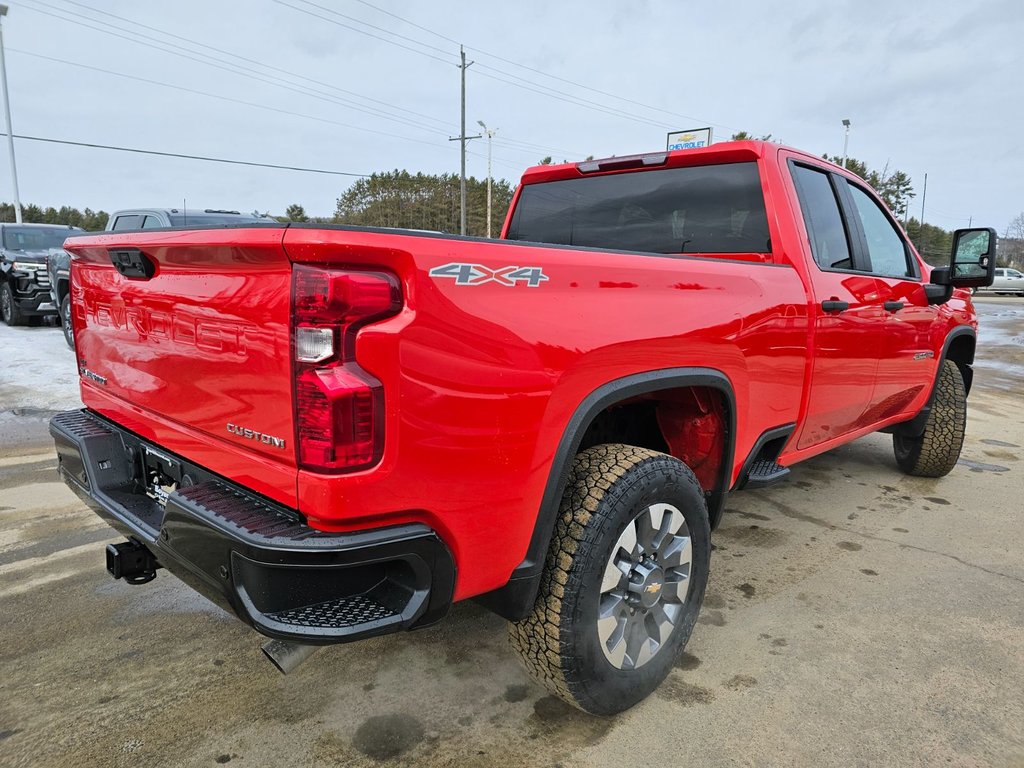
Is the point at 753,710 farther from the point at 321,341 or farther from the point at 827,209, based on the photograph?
the point at 827,209

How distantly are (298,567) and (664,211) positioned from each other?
2468 mm

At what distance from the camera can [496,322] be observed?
1.58m

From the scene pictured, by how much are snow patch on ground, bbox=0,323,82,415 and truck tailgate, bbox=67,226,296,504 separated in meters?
4.70

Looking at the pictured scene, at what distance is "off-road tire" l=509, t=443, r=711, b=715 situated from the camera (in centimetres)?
187

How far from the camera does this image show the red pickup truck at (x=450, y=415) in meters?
1.45

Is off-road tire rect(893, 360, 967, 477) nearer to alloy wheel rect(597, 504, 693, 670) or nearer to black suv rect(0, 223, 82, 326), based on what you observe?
alloy wheel rect(597, 504, 693, 670)

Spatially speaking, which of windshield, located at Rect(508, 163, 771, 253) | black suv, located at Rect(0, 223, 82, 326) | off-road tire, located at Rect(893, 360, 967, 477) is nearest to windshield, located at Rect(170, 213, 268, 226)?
black suv, located at Rect(0, 223, 82, 326)

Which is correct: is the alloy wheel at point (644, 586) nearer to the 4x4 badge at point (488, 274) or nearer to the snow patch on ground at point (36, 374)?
the 4x4 badge at point (488, 274)

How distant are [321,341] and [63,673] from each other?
1.81 m

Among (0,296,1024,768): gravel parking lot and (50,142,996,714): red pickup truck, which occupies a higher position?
(50,142,996,714): red pickup truck

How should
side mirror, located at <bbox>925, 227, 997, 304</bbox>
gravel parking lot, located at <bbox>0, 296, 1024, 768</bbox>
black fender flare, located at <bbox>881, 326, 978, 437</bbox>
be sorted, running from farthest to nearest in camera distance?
black fender flare, located at <bbox>881, 326, 978, 437</bbox>
side mirror, located at <bbox>925, 227, 997, 304</bbox>
gravel parking lot, located at <bbox>0, 296, 1024, 768</bbox>

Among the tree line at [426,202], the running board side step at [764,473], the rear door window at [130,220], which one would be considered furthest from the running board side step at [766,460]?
the tree line at [426,202]

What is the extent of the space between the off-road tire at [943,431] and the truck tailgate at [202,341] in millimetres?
4482

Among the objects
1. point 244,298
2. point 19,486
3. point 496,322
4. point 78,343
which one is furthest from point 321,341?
point 19,486
